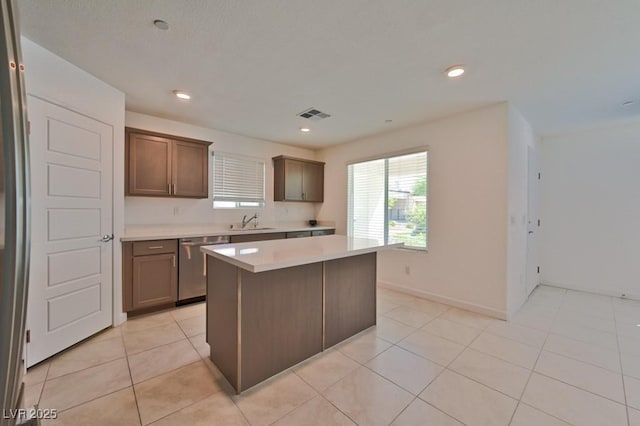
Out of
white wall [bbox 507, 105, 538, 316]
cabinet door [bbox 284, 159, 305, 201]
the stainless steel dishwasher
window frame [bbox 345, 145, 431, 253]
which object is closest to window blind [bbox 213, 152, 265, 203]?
cabinet door [bbox 284, 159, 305, 201]

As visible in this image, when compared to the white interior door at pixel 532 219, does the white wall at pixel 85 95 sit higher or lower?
higher

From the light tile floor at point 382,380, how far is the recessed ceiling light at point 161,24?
2.53 m

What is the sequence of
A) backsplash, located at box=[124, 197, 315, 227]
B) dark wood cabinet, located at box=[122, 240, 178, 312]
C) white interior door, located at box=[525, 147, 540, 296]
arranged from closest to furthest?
dark wood cabinet, located at box=[122, 240, 178, 312] → backsplash, located at box=[124, 197, 315, 227] → white interior door, located at box=[525, 147, 540, 296]

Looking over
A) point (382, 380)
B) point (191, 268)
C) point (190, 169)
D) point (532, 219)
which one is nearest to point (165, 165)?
point (190, 169)

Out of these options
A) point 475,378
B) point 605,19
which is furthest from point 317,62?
point 475,378

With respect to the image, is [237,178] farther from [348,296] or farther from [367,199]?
[348,296]

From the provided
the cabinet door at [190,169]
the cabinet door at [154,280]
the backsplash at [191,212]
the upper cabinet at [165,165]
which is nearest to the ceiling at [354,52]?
the upper cabinet at [165,165]

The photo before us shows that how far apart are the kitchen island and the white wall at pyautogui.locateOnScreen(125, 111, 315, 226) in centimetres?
205

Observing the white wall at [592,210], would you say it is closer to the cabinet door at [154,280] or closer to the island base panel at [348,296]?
the island base panel at [348,296]

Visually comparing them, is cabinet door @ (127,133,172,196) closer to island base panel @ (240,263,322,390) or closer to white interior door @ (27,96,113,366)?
white interior door @ (27,96,113,366)

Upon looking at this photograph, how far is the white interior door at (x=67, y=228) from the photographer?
84.0 inches

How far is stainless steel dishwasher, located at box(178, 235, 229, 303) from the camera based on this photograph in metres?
3.35

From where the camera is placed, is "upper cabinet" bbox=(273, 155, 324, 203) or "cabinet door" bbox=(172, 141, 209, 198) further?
"upper cabinet" bbox=(273, 155, 324, 203)

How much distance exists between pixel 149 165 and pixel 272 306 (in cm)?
265
